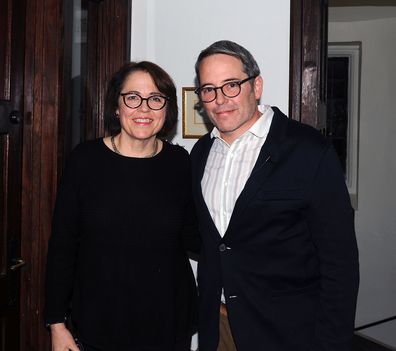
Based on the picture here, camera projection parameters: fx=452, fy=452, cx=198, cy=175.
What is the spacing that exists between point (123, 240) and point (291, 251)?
0.54m

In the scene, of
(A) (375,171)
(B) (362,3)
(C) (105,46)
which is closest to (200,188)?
(C) (105,46)

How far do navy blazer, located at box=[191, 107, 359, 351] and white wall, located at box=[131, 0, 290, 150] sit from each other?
0.84 meters

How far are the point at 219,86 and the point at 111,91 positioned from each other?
1.36ft

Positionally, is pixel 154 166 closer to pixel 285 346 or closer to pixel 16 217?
pixel 16 217

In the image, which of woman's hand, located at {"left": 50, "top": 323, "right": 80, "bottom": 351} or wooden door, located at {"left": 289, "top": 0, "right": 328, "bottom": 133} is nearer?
woman's hand, located at {"left": 50, "top": 323, "right": 80, "bottom": 351}

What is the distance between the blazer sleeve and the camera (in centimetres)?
131

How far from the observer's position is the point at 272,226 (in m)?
1.38

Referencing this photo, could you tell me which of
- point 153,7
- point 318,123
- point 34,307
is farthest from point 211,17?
point 34,307

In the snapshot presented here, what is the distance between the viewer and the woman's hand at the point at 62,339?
1516 millimetres

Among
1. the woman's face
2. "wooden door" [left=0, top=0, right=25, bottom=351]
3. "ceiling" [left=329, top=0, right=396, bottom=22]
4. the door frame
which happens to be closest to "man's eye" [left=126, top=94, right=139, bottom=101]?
the woman's face

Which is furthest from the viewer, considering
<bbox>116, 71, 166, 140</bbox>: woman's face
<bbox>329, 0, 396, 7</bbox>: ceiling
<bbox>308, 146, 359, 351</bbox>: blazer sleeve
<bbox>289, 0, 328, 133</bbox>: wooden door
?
<bbox>329, 0, 396, 7</bbox>: ceiling

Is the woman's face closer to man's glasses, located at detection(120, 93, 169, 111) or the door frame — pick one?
man's glasses, located at detection(120, 93, 169, 111)

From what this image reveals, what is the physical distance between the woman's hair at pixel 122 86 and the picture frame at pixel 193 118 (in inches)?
27.3

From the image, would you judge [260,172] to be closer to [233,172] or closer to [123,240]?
[233,172]
